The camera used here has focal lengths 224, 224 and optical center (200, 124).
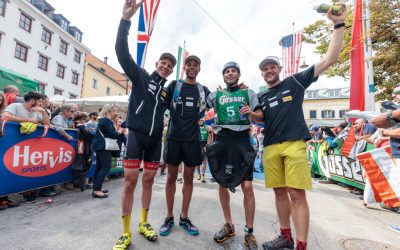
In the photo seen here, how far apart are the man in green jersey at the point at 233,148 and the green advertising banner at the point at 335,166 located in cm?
465

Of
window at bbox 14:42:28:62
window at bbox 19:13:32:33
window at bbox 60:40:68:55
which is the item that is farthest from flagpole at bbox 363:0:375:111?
window at bbox 60:40:68:55

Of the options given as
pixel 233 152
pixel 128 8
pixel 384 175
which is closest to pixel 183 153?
pixel 233 152

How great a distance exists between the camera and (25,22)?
2312 cm

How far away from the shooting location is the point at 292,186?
2357 millimetres

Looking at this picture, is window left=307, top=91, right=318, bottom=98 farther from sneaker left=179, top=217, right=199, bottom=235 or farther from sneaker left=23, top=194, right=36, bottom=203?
sneaker left=23, top=194, right=36, bottom=203

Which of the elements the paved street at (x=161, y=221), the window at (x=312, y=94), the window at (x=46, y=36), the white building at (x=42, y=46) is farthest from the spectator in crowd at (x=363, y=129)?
the window at (x=312, y=94)

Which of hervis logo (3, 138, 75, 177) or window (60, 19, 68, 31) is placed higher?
window (60, 19, 68, 31)

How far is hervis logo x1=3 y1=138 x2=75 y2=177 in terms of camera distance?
394cm

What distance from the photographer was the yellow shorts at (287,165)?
7.75 feet

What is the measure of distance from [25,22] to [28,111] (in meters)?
26.0

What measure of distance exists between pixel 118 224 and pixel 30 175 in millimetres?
2397

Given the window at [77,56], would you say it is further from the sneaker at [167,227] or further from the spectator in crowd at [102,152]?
the sneaker at [167,227]

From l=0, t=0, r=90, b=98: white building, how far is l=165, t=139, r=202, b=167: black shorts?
2478cm

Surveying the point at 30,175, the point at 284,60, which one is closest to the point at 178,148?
the point at 30,175
